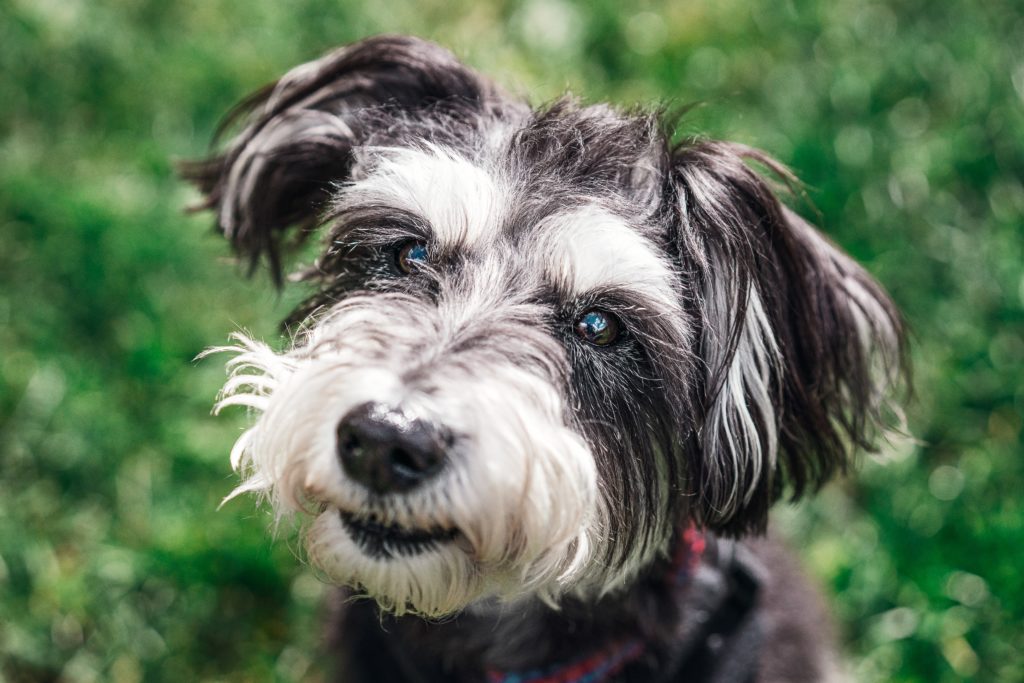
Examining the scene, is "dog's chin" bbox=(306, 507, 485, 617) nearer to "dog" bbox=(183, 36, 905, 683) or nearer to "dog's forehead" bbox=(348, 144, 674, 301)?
"dog" bbox=(183, 36, 905, 683)

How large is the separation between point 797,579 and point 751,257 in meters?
1.46

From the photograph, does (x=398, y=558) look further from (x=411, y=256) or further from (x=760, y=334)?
(x=760, y=334)

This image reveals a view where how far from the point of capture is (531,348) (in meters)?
2.43

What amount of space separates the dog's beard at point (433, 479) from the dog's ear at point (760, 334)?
1.22 ft

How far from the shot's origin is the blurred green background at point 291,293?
12.8 feet

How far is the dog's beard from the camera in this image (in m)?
2.18

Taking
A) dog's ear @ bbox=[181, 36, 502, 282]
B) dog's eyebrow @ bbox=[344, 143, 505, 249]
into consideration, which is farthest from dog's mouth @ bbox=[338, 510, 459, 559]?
dog's ear @ bbox=[181, 36, 502, 282]

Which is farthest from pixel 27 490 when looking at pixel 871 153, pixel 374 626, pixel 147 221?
pixel 871 153

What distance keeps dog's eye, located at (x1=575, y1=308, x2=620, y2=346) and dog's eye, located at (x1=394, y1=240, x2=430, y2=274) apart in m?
0.42

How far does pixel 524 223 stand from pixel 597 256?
208mm

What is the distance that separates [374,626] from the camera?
3178 mm

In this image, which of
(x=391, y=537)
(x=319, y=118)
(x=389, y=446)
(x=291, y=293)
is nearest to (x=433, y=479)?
(x=389, y=446)

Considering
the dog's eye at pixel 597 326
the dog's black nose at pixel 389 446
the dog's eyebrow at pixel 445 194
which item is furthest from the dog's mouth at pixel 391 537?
the dog's eyebrow at pixel 445 194

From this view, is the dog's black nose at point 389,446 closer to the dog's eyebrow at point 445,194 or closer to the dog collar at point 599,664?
the dog's eyebrow at point 445,194
